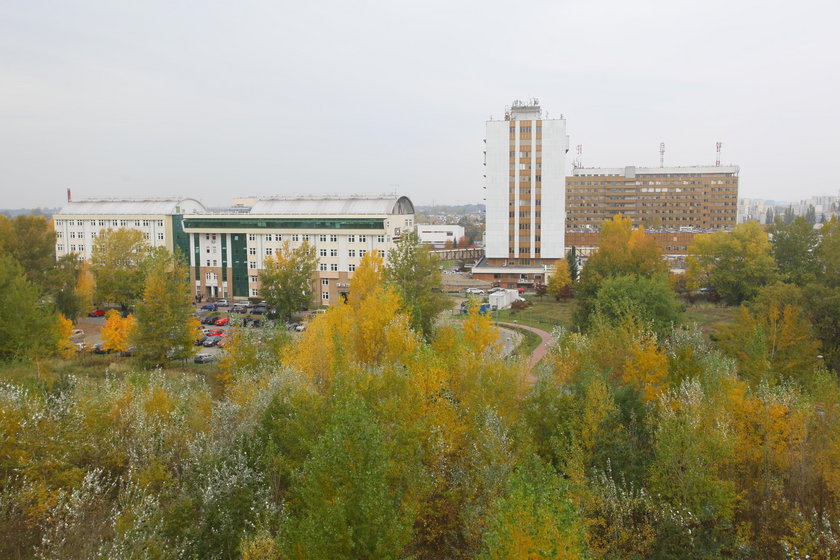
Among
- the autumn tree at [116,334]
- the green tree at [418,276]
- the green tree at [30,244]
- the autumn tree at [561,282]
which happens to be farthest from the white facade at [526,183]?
the autumn tree at [116,334]

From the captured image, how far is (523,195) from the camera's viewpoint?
54.1 m

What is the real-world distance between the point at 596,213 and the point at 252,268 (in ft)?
203

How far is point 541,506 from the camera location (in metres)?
8.37

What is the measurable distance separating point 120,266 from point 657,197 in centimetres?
7561

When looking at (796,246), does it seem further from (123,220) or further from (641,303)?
(123,220)

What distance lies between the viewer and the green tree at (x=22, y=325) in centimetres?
2334

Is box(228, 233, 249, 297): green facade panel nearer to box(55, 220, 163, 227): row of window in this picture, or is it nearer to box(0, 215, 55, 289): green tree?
box(55, 220, 163, 227): row of window

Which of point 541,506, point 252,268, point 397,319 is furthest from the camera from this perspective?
point 252,268

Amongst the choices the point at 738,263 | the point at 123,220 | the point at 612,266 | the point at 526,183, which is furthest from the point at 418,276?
the point at 123,220

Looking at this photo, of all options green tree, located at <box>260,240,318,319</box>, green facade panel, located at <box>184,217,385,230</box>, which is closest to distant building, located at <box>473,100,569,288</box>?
green facade panel, located at <box>184,217,385,230</box>

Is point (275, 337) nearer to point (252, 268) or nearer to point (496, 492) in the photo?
point (496, 492)

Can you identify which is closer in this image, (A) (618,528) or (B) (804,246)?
(A) (618,528)

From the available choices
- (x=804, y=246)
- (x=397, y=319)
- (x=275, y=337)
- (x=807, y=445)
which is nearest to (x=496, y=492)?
(x=807, y=445)

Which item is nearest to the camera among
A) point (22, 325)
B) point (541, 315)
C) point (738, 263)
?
point (22, 325)
